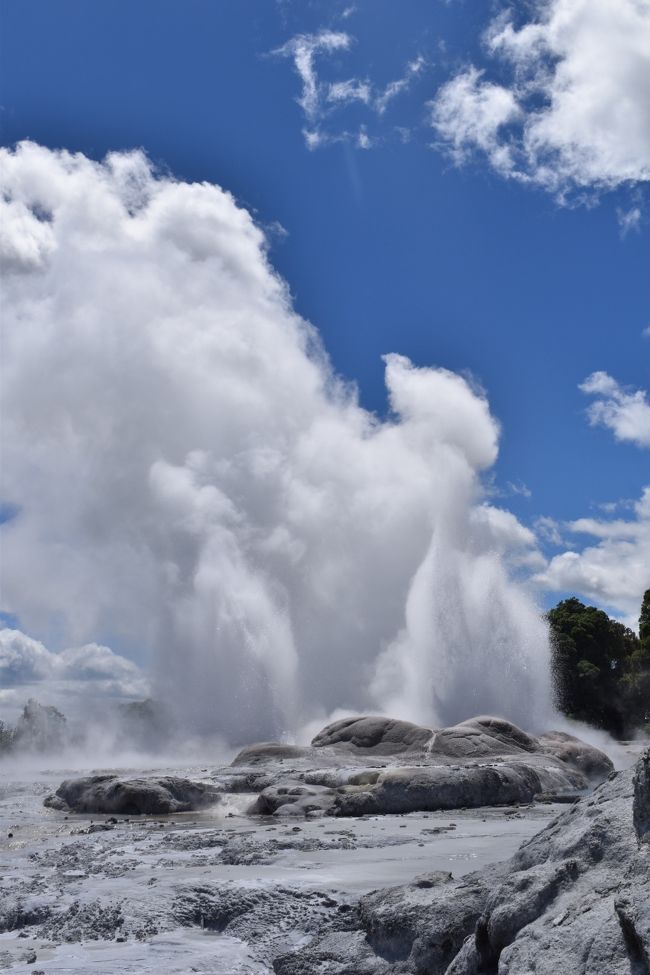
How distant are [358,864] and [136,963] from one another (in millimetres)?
2913

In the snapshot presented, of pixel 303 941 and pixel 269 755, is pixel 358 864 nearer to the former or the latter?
pixel 303 941

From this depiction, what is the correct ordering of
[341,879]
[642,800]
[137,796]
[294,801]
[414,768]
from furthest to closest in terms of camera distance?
[137,796] < [414,768] < [294,801] < [341,879] < [642,800]

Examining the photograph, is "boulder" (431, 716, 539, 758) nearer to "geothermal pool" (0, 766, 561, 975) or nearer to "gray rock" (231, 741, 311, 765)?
"gray rock" (231, 741, 311, 765)

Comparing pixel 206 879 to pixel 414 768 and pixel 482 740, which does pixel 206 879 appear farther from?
pixel 482 740

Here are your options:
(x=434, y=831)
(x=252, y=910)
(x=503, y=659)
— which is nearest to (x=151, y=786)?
(x=434, y=831)

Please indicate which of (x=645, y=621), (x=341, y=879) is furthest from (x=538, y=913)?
(x=645, y=621)

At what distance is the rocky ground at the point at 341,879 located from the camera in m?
4.48

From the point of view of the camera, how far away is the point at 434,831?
11844 mm

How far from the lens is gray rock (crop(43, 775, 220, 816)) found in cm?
1806

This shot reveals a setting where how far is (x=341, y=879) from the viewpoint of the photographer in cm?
798

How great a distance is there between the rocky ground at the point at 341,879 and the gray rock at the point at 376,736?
635 cm

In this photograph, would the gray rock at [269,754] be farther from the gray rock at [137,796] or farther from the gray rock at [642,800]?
the gray rock at [642,800]

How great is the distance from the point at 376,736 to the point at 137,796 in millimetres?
9327

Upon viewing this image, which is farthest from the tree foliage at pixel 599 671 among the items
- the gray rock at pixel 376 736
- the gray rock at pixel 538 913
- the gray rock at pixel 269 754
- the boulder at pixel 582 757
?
the gray rock at pixel 538 913
